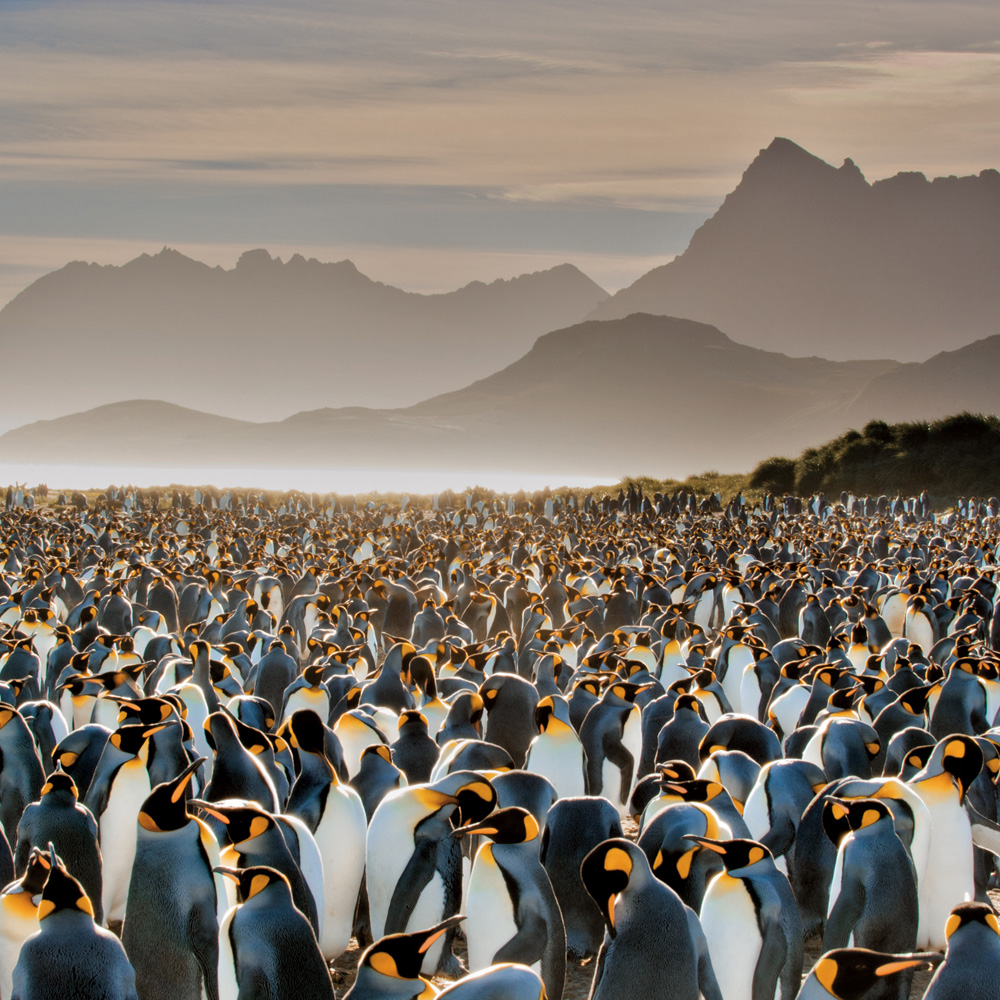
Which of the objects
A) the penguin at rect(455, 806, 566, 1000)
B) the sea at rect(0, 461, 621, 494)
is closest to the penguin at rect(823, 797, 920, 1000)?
the penguin at rect(455, 806, 566, 1000)

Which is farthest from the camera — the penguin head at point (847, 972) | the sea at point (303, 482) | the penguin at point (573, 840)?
the sea at point (303, 482)

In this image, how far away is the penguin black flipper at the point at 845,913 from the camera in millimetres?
4039

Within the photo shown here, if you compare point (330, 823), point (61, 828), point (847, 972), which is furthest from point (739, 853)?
point (61, 828)

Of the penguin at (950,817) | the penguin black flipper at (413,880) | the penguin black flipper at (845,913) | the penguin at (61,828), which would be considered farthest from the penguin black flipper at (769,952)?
the penguin at (61,828)

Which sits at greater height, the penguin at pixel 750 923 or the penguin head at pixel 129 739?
the penguin head at pixel 129 739

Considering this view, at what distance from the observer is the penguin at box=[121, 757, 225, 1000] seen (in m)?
3.64

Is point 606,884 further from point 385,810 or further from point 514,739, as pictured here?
point 514,739

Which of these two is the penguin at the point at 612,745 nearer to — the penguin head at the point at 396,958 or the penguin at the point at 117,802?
the penguin at the point at 117,802

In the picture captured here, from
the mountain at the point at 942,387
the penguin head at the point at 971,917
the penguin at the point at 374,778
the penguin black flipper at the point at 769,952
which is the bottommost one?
the penguin black flipper at the point at 769,952

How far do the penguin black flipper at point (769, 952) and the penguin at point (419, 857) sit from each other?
1298 millimetres

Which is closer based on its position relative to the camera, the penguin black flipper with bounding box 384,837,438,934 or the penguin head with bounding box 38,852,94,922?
the penguin head with bounding box 38,852,94,922

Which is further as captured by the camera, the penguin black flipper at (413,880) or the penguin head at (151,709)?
the penguin head at (151,709)

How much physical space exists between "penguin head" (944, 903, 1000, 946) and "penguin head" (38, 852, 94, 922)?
2429 millimetres

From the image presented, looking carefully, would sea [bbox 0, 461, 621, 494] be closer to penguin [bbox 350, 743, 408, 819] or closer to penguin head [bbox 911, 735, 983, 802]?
penguin [bbox 350, 743, 408, 819]
